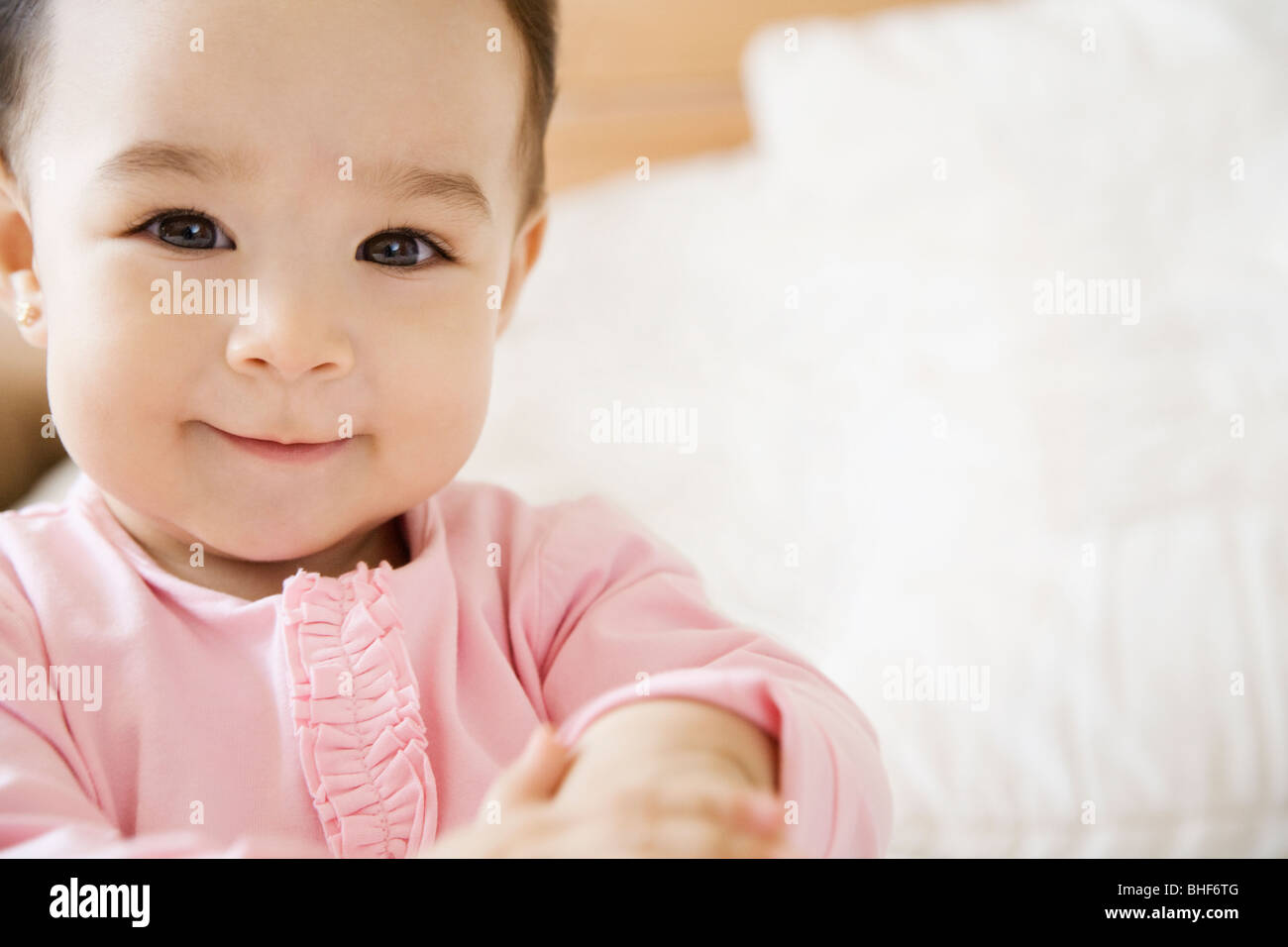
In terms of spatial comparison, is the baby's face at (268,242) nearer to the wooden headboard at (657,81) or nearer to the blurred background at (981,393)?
the blurred background at (981,393)

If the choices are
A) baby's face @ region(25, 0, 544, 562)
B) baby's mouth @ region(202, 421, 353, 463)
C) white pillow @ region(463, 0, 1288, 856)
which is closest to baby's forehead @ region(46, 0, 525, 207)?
baby's face @ region(25, 0, 544, 562)

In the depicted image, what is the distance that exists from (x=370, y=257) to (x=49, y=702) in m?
0.21

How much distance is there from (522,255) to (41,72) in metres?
0.23

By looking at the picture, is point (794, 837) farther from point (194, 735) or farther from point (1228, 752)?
point (1228, 752)

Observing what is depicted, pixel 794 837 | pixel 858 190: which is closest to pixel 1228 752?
pixel 794 837

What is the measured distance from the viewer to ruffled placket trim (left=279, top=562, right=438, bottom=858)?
50 centimetres

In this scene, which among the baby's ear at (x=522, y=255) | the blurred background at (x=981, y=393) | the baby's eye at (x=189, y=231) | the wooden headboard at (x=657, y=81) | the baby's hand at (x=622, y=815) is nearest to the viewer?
the baby's hand at (x=622, y=815)

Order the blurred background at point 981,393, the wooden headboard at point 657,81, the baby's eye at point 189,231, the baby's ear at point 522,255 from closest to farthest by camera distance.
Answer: the baby's eye at point 189,231 → the baby's ear at point 522,255 → the blurred background at point 981,393 → the wooden headboard at point 657,81

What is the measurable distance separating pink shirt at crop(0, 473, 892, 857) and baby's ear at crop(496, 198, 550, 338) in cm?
14

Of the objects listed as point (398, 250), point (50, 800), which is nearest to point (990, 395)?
point (398, 250)

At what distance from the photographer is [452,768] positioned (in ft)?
1.72

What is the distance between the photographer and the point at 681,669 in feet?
1.77

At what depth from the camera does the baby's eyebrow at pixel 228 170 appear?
0.47 metres

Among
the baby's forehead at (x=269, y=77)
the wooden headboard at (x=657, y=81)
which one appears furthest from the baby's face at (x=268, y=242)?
the wooden headboard at (x=657, y=81)
